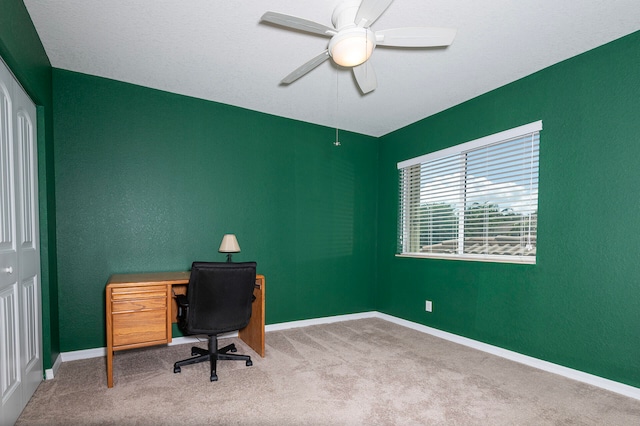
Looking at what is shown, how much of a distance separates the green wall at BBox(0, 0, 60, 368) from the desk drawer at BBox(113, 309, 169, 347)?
20.8 inches

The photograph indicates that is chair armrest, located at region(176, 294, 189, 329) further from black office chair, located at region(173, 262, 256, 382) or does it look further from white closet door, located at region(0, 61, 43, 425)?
white closet door, located at region(0, 61, 43, 425)

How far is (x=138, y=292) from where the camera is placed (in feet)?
8.39

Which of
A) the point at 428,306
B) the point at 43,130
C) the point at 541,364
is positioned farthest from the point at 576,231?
the point at 43,130

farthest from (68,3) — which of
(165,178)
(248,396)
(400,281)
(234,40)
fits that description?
(400,281)

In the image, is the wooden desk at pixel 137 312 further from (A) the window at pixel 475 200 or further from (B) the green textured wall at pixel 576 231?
A: (B) the green textured wall at pixel 576 231

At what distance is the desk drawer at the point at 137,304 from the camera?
97.3 inches

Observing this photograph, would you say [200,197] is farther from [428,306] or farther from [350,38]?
[428,306]

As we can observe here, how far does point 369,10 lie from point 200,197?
8.15 feet

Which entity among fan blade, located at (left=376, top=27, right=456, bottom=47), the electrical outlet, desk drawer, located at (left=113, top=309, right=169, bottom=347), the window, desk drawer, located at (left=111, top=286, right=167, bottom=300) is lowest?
the electrical outlet

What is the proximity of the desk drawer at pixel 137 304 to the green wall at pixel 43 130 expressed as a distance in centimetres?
52

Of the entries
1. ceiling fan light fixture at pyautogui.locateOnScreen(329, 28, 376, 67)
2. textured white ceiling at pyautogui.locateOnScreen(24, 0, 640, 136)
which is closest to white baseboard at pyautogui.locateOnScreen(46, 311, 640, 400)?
textured white ceiling at pyautogui.locateOnScreen(24, 0, 640, 136)

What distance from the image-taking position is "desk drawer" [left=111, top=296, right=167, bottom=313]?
8.11 feet

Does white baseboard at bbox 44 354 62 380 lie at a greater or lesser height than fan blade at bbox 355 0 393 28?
lesser

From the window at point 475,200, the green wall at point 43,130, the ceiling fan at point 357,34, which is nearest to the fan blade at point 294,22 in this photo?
the ceiling fan at point 357,34
